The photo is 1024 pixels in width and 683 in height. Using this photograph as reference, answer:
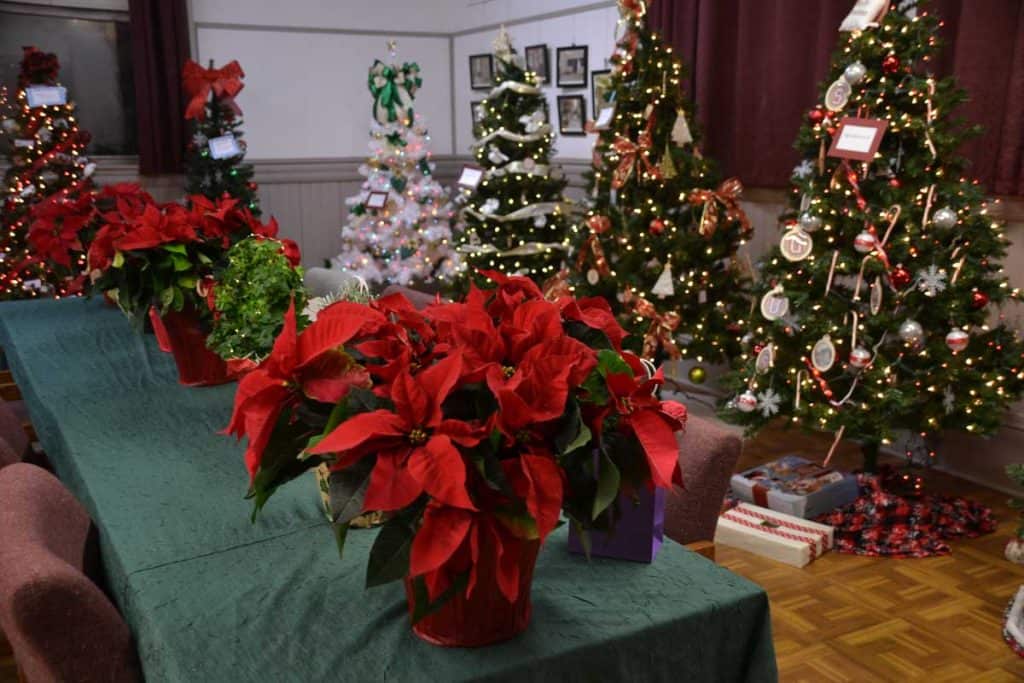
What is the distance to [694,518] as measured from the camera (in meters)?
1.96

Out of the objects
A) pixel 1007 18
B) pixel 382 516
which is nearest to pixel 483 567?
pixel 382 516

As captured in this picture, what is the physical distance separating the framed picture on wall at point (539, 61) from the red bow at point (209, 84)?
208 cm

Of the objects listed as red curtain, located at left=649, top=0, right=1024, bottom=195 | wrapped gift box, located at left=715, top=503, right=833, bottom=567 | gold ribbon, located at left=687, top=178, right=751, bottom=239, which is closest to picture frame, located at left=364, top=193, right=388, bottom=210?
red curtain, located at left=649, top=0, right=1024, bottom=195

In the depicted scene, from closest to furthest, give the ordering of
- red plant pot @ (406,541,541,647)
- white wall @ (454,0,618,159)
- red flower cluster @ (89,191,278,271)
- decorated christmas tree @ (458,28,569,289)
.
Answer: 1. red plant pot @ (406,541,541,647)
2. red flower cluster @ (89,191,278,271)
3. decorated christmas tree @ (458,28,569,289)
4. white wall @ (454,0,618,159)

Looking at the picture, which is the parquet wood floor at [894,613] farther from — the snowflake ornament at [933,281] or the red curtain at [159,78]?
the red curtain at [159,78]

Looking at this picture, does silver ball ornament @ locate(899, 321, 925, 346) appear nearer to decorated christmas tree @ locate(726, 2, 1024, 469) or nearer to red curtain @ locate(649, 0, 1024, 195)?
decorated christmas tree @ locate(726, 2, 1024, 469)

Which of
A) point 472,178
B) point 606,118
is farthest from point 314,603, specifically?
point 472,178

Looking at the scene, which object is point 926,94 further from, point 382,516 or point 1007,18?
point 382,516

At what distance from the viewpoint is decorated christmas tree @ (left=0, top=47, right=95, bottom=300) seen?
5.67m

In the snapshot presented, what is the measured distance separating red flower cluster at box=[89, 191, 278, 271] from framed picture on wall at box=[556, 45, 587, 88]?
422 cm

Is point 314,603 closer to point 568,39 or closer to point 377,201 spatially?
point 568,39

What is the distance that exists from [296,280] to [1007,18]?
10.7 ft

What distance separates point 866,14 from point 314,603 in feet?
10.2

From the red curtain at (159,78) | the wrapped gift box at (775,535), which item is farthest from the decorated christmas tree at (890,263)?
the red curtain at (159,78)
